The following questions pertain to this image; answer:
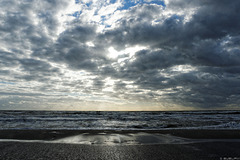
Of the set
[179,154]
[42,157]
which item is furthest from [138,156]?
[42,157]

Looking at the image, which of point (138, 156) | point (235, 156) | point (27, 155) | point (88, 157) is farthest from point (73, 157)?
point (235, 156)

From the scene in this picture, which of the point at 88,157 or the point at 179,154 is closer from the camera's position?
the point at 88,157

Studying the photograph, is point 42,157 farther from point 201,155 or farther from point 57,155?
point 201,155

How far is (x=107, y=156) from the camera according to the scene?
252 inches

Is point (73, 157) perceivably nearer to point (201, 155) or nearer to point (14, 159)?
point (14, 159)

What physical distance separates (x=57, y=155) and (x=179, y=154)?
18.0ft

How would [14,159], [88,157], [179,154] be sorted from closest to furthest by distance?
1. [14,159]
2. [88,157]
3. [179,154]

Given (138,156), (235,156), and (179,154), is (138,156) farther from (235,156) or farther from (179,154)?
(235,156)

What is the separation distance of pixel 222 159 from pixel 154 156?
277 cm

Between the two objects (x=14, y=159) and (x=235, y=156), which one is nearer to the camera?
(x=14, y=159)

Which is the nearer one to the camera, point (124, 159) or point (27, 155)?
point (124, 159)

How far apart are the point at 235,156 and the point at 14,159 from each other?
938 centimetres

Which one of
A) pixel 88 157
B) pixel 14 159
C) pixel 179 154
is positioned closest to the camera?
pixel 14 159

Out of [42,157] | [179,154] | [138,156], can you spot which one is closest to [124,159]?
[138,156]
